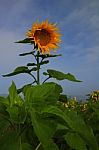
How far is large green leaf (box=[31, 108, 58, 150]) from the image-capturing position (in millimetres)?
1631

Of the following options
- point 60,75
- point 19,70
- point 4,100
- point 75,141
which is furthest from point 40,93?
point 19,70

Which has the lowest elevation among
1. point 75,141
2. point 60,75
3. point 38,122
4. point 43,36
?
point 75,141

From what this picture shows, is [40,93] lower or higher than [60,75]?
lower

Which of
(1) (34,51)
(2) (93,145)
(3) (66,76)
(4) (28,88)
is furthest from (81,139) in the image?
(1) (34,51)

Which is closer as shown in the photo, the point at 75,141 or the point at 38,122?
the point at 38,122

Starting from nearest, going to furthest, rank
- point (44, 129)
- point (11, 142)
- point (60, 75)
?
point (44, 129) < point (11, 142) < point (60, 75)

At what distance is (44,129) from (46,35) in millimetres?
2607

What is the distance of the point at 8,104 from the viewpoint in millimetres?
1986

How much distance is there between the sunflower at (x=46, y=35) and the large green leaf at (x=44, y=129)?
2.13m

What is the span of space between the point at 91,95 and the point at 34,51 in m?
2.17

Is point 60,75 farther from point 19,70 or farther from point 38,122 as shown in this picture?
point 38,122

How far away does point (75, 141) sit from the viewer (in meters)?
1.98

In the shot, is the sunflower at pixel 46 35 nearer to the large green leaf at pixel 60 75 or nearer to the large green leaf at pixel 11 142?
the large green leaf at pixel 60 75

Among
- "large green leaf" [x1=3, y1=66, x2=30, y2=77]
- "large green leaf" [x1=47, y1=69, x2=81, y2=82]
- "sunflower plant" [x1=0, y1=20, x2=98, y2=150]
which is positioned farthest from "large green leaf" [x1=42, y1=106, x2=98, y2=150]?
"large green leaf" [x1=3, y1=66, x2=30, y2=77]
